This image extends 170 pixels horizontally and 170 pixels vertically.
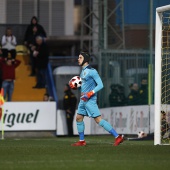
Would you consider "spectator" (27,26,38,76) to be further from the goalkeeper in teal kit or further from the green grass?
the green grass

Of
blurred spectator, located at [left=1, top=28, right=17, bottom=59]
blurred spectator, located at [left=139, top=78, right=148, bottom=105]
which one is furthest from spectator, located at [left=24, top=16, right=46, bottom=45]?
blurred spectator, located at [left=139, top=78, right=148, bottom=105]

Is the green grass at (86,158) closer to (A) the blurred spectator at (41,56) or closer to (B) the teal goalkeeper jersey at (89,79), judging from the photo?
(B) the teal goalkeeper jersey at (89,79)

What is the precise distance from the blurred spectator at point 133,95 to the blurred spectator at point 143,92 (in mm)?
211

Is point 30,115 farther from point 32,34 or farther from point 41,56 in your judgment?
point 32,34

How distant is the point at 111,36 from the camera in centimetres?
3225

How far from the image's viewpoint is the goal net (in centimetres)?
1873

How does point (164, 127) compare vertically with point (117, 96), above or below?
below

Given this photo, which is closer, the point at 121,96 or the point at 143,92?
the point at 143,92

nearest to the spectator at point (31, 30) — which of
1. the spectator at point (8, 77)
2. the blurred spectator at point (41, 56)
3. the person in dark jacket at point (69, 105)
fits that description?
the blurred spectator at point (41, 56)

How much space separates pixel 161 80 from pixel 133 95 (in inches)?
381

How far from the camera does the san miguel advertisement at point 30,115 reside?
30719 millimetres

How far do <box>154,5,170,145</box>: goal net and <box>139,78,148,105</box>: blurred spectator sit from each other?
3887 millimetres

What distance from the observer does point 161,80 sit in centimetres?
1958

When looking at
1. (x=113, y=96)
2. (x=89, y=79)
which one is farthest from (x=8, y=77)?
(x=89, y=79)
